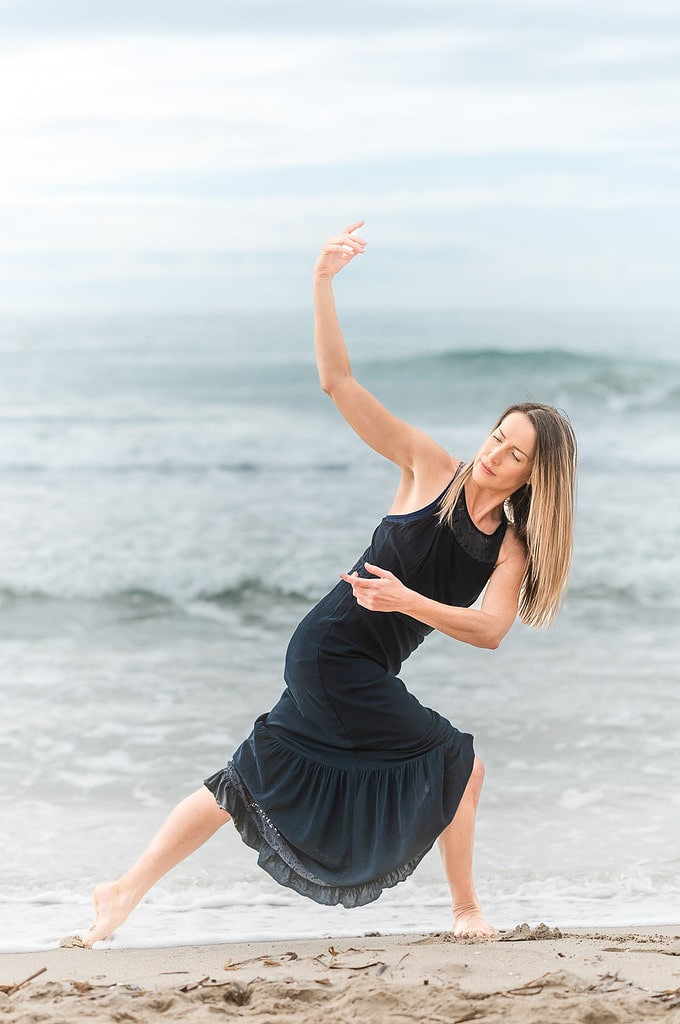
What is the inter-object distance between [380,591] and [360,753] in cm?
62

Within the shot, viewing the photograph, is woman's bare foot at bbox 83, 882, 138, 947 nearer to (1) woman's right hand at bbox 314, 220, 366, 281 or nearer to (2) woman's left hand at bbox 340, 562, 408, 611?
(2) woman's left hand at bbox 340, 562, 408, 611

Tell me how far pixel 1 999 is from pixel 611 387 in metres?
19.7

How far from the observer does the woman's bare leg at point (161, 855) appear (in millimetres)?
3352

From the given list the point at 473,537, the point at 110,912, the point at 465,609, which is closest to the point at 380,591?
the point at 465,609

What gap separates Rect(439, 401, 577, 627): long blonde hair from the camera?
3121 millimetres

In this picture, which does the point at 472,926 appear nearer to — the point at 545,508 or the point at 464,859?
the point at 464,859

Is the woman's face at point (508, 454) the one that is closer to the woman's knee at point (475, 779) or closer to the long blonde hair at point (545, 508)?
the long blonde hair at point (545, 508)

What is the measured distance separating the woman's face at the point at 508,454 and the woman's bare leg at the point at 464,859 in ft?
2.89

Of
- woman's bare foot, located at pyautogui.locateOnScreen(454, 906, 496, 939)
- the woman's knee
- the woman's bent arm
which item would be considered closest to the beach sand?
woman's bare foot, located at pyautogui.locateOnScreen(454, 906, 496, 939)

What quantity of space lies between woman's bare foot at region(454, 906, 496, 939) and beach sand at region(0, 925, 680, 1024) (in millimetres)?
38

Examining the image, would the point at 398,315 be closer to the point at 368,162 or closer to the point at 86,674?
the point at 368,162

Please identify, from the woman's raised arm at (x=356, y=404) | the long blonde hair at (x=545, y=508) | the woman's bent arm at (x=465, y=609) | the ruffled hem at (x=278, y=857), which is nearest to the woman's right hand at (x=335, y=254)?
the woman's raised arm at (x=356, y=404)

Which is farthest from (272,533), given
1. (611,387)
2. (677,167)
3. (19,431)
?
(677,167)

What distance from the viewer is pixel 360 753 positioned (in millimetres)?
3307
